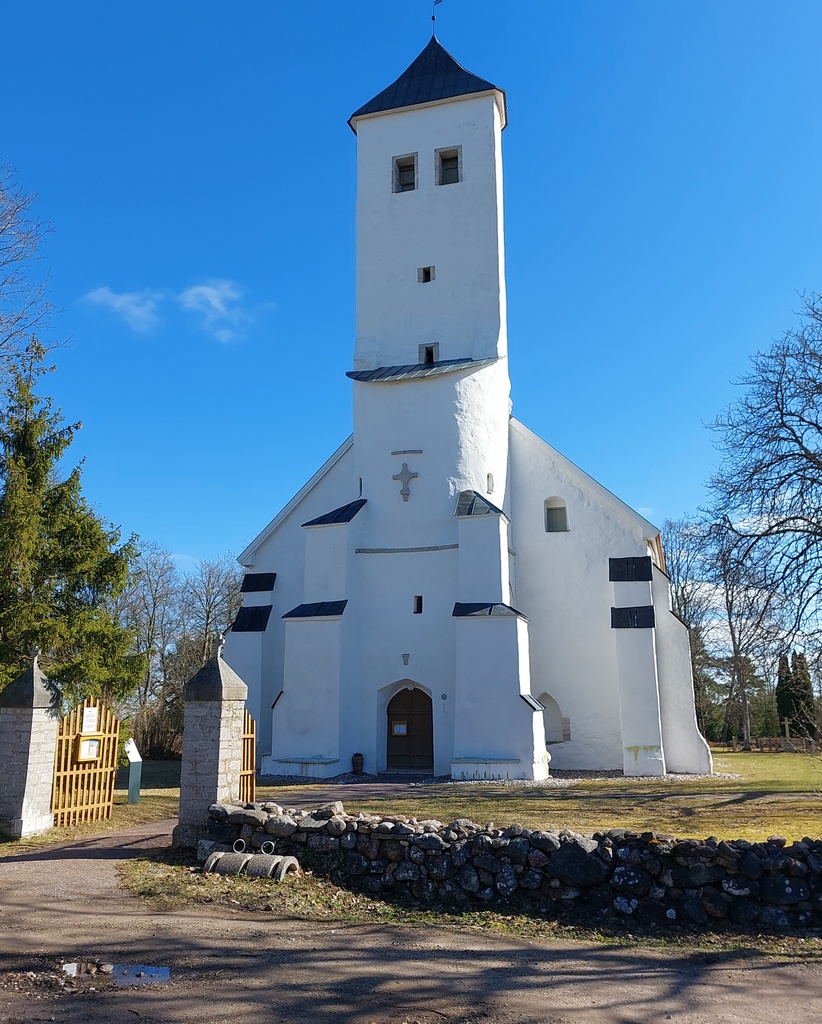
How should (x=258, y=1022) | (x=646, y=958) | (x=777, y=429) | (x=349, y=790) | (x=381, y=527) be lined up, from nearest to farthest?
(x=258, y=1022) → (x=646, y=958) → (x=777, y=429) → (x=349, y=790) → (x=381, y=527)

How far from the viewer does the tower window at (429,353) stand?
78.1 ft

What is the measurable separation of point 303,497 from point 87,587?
10.6 meters

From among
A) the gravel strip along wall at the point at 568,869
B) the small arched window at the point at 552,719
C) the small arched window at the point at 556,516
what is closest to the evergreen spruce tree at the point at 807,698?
the gravel strip along wall at the point at 568,869

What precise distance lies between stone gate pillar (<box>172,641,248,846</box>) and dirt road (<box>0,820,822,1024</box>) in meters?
2.34

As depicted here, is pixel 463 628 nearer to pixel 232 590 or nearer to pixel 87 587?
pixel 87 587

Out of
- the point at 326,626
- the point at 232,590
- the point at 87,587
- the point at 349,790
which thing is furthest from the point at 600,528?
the point at 232,590

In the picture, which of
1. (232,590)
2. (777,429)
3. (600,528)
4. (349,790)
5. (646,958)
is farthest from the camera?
(232,590)

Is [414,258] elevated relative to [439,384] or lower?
elevated

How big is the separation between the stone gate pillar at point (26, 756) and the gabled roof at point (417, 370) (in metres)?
13.4

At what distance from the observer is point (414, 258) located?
24594mm

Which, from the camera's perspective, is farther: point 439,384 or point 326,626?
point 439,384

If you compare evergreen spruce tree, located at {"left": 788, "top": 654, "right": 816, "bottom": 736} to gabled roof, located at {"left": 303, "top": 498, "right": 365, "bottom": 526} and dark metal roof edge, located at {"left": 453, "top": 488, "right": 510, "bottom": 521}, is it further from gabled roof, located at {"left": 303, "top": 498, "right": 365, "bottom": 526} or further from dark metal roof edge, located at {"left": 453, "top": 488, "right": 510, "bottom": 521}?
gabled roof, located at {"left": 303, "top": 498, "right": 365, "bottom": 526}

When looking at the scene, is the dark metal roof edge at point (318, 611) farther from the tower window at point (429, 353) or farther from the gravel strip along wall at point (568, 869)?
the gravel strip along wall at point (568, 869)

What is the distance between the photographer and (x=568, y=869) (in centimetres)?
835
